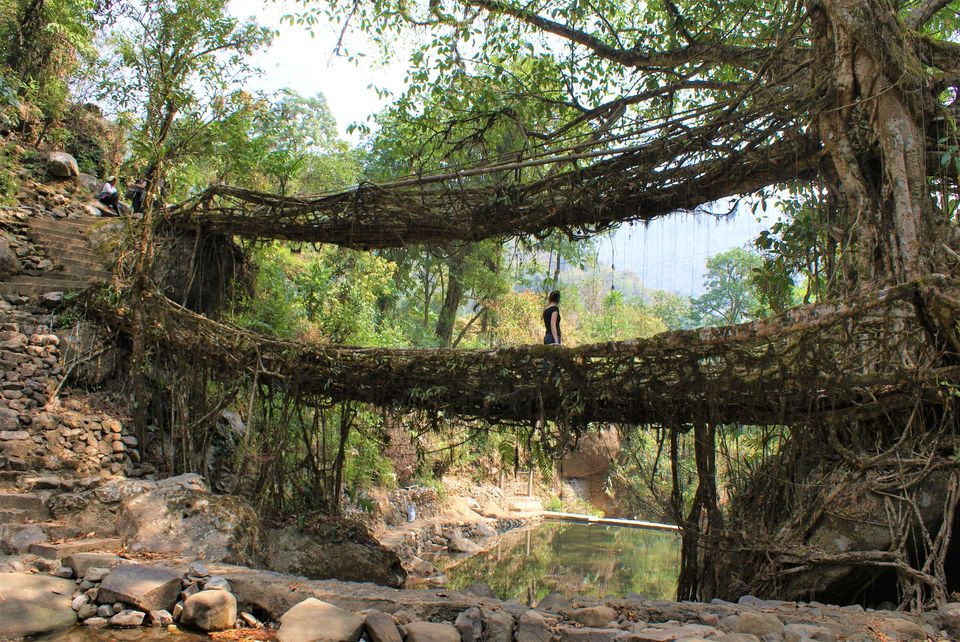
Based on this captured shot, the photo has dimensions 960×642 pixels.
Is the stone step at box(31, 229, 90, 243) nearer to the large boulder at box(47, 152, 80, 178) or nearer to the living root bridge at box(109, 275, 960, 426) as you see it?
the large boulder at box(47, 152, 80, 178)

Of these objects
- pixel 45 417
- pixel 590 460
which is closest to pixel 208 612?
pixel 45 417

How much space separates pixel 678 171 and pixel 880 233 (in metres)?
1.54

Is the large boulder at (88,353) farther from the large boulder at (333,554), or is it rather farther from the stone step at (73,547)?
the stone step at (73,547)

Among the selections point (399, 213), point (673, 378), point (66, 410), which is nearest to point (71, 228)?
point (66, 410)

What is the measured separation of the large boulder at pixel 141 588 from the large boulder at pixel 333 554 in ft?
8.86

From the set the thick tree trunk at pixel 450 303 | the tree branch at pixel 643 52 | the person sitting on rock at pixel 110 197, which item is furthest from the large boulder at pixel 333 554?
the thick tree trunk at pixel 450 303

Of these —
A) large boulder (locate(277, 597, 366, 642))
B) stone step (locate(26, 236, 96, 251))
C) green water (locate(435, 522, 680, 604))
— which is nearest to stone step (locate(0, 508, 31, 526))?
large boulder (locate(277, 597, 366, 642))

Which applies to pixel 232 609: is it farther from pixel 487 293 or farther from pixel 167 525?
pixel 487 293

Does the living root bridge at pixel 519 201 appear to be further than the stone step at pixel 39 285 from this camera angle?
No

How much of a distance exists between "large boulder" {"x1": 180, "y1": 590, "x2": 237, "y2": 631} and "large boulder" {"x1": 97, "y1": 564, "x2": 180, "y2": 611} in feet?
0.52

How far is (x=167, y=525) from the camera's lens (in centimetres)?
489

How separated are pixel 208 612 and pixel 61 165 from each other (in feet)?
34.5

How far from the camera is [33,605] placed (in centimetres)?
331

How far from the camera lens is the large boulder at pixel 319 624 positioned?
3.10 meters
